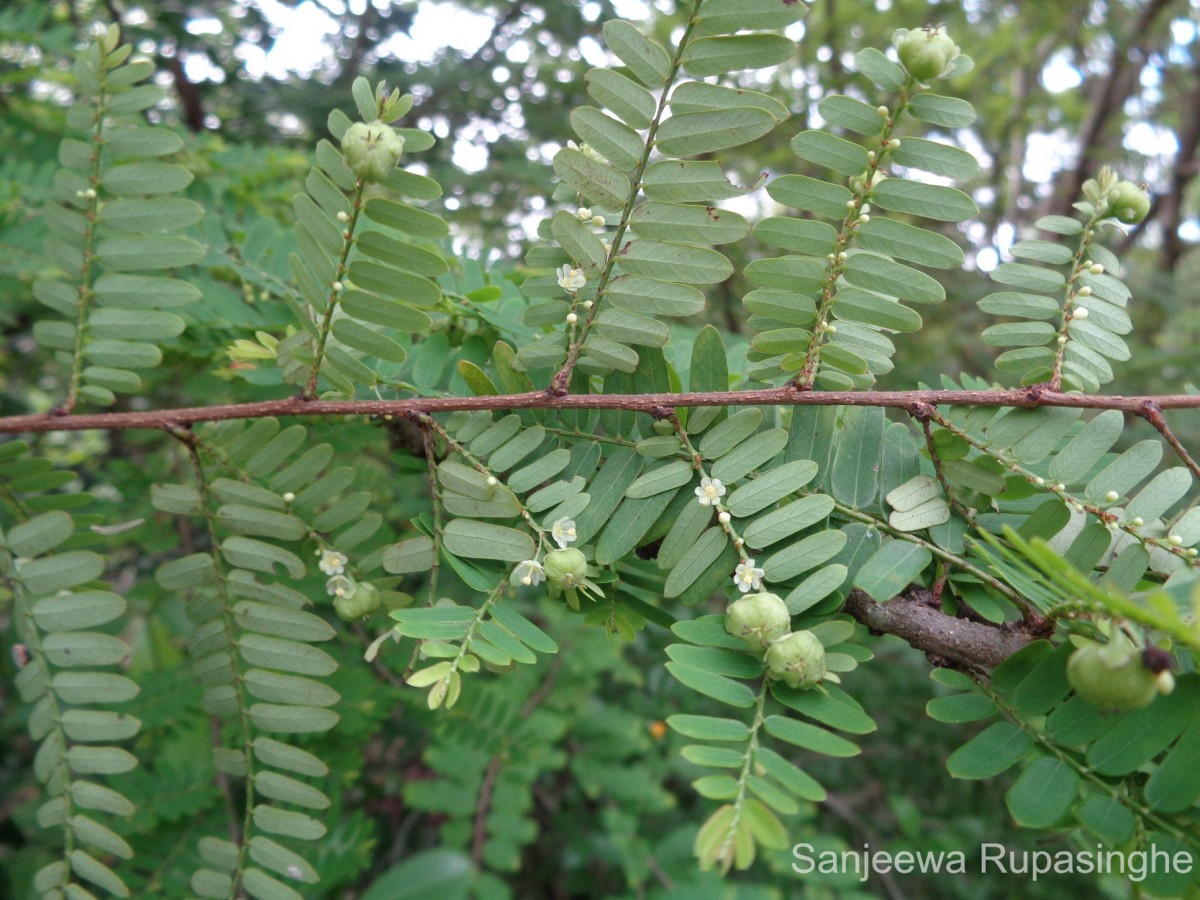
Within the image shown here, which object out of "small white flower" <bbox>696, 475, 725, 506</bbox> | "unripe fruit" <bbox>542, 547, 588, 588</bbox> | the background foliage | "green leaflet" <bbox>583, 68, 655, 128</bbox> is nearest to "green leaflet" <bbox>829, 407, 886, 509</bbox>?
the background foliage

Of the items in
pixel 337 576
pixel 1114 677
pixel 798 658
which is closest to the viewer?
pixel 1114 677

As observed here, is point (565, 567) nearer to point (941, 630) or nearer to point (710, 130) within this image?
point (941, 630)

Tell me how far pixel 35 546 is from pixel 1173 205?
7071 mm

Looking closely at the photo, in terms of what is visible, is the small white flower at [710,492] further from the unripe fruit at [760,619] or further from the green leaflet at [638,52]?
the green leaflet at [638,52]

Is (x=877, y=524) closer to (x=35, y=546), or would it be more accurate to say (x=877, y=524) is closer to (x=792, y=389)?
(x=792, y=389)

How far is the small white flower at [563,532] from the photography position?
1.02 m

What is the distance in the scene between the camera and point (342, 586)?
3.64 ft

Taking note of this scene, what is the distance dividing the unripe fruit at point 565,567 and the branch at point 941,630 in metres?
0.35

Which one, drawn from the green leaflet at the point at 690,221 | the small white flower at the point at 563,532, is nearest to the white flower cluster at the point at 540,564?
the small white flower at the point at 563,532

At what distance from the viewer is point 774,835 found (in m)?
0.79

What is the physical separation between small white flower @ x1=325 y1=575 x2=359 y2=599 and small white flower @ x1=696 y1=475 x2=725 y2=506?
0.49 m

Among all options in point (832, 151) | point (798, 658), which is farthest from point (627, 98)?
point (798, 658)

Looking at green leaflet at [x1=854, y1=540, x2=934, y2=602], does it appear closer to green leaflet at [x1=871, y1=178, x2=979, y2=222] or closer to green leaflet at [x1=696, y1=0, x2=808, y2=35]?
green leaflet at [x1=871, y1=178, x2=979, y2=222]

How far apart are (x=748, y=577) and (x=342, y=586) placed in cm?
56
